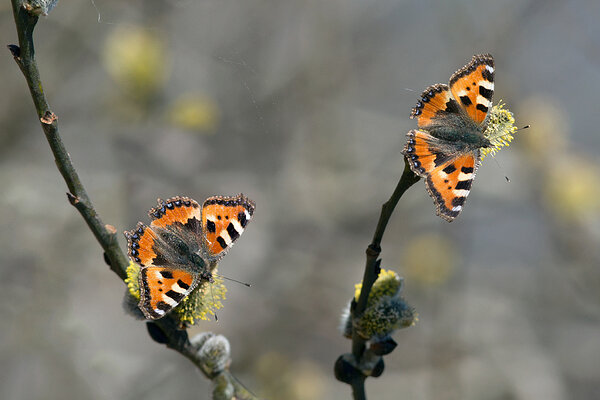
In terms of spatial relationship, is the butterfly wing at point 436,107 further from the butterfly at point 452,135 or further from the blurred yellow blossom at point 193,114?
the blurred yellow blossom at point 193,114

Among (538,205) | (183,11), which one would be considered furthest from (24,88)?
(538,205)

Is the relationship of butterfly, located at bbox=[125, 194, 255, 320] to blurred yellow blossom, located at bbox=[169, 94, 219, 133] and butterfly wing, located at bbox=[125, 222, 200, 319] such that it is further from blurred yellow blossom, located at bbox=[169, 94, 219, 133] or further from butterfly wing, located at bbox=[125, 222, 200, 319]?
blurred yellow blossom, located at bbox=[169, 94, 219, 133]

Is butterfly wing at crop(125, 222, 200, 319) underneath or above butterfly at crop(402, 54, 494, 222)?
underneath

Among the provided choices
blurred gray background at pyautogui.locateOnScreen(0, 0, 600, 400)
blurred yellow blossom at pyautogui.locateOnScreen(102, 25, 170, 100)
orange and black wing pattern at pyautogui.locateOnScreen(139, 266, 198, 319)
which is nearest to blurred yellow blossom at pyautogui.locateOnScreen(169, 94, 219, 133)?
blurred gray background at pyautogui.locateOnScreen(0, 0, 600, 400)

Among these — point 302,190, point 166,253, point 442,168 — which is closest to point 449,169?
point 442,168

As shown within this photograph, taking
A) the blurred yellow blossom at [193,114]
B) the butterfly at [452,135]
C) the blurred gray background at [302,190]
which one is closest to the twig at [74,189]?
the butterfly at [452,135]

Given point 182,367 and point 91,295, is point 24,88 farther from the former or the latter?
point 182,367

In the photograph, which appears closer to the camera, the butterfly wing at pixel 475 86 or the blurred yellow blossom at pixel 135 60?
the butterfly wing at pixel 475 86
